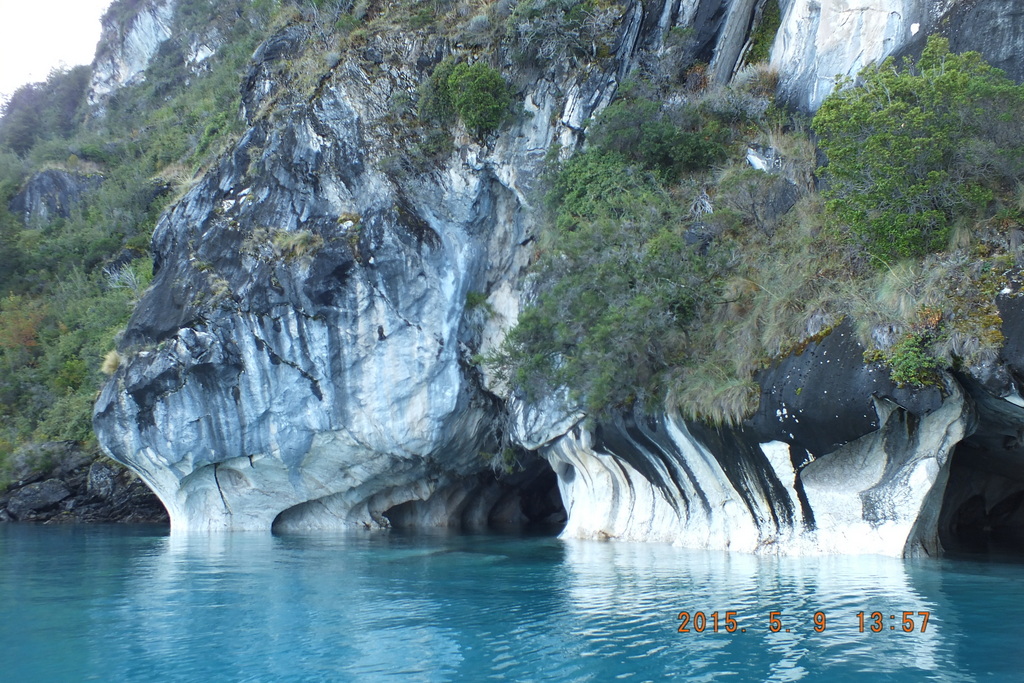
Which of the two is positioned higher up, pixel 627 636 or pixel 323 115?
pixel 323 115

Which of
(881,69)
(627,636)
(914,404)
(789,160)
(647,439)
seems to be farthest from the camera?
(789,160)

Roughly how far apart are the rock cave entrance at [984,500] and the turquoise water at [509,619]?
2.47 meters

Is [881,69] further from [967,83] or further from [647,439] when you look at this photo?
[647,439]

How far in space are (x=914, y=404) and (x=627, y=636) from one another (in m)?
6.32

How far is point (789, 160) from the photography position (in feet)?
56.8

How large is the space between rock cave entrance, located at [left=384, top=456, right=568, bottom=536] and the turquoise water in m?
10.4

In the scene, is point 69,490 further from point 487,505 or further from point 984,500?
point 984,500

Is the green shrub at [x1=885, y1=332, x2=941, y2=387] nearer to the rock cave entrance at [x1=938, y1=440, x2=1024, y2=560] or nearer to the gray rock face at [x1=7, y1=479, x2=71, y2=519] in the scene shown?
the rock cave entrance at [x1=938, y1=440, x2=1024, y2=560]

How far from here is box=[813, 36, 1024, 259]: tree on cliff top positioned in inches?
457

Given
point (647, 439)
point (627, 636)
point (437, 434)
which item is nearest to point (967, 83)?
point (647, 439)

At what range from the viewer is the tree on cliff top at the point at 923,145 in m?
11.6
